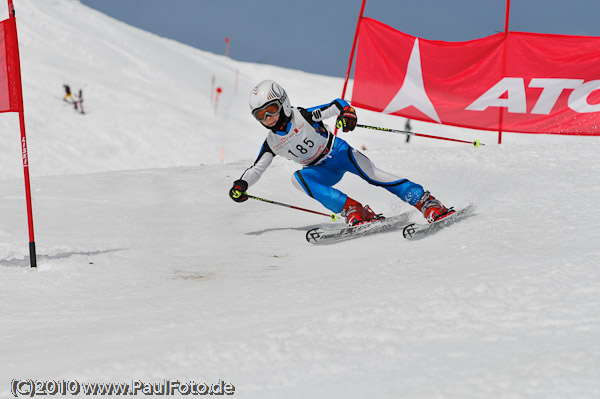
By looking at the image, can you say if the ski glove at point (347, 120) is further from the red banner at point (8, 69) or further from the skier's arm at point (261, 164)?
the red banner at point (8, 69)

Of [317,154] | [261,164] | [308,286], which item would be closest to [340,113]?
[317,154]

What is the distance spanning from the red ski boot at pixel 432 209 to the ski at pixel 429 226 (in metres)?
0.04

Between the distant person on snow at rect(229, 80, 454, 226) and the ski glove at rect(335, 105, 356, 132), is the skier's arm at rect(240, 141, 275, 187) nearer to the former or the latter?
the distant person on snow at rect(229, 80, 454, 226)

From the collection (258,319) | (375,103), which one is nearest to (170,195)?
(375,103)

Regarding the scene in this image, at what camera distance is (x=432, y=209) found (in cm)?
496

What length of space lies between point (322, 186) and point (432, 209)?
1091mm

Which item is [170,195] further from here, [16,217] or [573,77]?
[573,77]

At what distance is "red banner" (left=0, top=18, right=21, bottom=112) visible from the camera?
4492mm

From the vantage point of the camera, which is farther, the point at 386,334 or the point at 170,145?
the point at 170,145

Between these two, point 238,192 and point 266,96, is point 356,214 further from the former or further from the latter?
point 266,96

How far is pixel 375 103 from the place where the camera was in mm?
9266

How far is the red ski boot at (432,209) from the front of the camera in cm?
489

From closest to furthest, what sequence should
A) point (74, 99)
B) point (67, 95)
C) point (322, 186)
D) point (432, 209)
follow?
point (432, 209) → point (322, 186) → point (74, 99) → point (67, 95)

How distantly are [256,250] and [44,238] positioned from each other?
1887 millimetres
